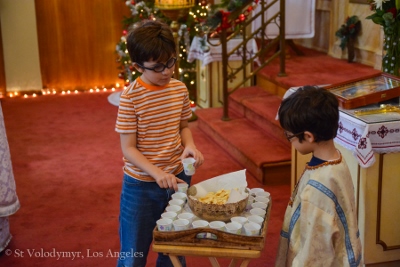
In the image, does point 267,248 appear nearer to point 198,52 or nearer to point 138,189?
point 138,189

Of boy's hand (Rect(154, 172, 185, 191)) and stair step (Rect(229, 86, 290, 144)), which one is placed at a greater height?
boy's hand (Rect(154, 172, 185, 191))

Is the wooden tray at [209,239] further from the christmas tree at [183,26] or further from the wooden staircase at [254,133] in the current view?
the christmas tree at [183,26]

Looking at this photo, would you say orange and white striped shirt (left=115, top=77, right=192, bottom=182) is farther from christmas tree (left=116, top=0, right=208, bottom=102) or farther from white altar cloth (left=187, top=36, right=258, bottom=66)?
christmas tree (left=116, top=0, right=208, bottom=102)

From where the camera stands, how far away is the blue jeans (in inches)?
102

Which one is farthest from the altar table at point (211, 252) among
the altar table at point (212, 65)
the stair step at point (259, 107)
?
the altar table at point (212, 65)

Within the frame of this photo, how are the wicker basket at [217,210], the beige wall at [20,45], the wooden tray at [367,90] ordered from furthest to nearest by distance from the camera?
1. the beige wall at [20,45]
2. the wooden tray at [367,90]
3. the wicker basket at [217,210]

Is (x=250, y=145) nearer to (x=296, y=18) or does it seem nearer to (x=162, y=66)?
(x=296, y=18)

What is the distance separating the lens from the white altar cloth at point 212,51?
7.02 m

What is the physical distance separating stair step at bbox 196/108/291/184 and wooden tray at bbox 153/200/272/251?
2953mm

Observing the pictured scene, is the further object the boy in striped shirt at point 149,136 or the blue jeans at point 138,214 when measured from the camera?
the blue jeans at point 138,214

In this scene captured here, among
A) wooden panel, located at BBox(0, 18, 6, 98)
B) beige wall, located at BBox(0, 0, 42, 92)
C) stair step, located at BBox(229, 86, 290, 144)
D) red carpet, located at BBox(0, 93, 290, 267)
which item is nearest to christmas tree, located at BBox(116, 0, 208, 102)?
red carpet, located at BBox(0, 93, 290, 267)

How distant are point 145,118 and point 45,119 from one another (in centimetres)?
545

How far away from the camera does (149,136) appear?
2.54 m

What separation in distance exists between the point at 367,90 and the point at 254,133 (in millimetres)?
2407
